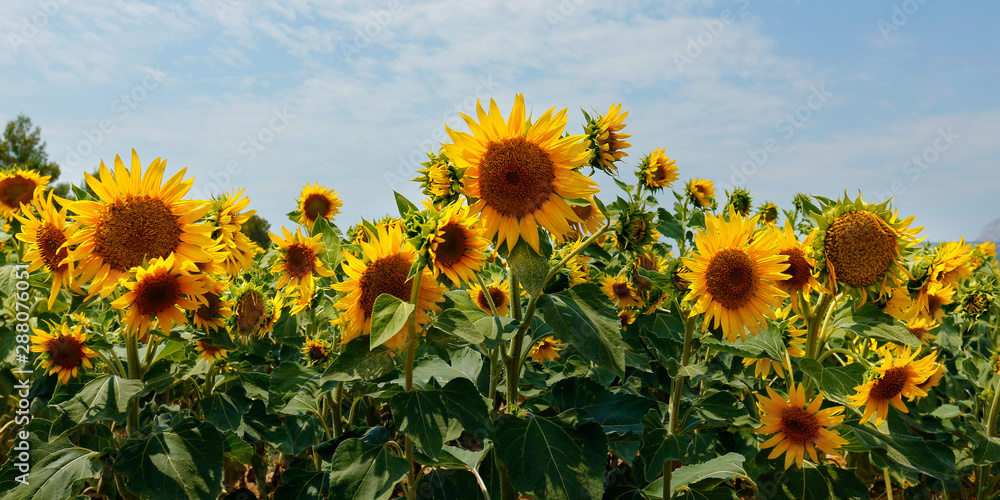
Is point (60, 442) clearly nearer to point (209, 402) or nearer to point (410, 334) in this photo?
point (209, 402)

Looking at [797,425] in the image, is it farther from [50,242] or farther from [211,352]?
[50,242]

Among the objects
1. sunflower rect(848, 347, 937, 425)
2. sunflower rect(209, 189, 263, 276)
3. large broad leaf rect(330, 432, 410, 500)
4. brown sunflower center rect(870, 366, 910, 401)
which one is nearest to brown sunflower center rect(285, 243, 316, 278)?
sunflower rect(209, 189, 263, 276)

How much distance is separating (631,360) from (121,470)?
227cm

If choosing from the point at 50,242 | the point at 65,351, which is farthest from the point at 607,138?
the point at 65,351

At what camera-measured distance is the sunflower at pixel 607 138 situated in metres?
2.39

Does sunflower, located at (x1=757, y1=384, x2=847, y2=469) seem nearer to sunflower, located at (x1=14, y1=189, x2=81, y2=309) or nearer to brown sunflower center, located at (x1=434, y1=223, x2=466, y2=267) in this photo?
brown sunflower center, located at (x1=434, y1=223, x2=466, y2=267)

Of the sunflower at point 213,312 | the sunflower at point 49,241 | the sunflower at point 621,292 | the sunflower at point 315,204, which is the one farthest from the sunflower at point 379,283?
the sunflower at point 315,204

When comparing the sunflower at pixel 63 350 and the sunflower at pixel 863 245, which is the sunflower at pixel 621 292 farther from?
the sunflower at pixel 63 350

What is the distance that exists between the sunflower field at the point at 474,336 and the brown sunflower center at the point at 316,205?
1.70 metres

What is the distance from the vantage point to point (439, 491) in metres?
2.35

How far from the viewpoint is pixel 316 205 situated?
491 cm

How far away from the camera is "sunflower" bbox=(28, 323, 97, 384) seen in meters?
2.83

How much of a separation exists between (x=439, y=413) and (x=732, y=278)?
4.44 ft

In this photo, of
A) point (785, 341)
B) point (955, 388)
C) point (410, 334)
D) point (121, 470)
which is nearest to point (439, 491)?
point (410, 334)
